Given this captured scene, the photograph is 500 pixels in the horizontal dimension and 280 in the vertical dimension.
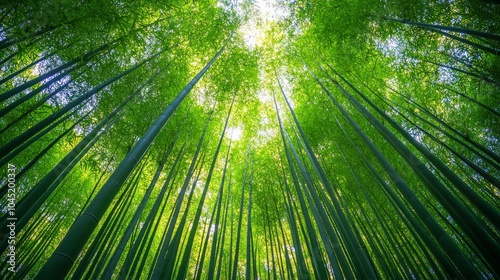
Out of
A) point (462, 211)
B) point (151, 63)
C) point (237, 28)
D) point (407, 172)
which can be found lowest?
point (462, 211)

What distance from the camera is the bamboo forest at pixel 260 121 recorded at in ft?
8.25

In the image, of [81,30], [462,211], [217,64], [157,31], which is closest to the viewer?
[462,211]

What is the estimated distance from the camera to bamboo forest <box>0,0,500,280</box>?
2516mm

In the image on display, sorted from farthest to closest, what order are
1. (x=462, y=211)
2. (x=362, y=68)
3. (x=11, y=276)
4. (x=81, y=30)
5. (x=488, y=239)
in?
(x=362, y=68), (x=11, y=276), (x=81, y=30), (x=462, y=211), (x=488, y=239)

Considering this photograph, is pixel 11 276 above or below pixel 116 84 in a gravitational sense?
below

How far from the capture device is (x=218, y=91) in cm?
511

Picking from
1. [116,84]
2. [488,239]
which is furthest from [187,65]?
[488,239]

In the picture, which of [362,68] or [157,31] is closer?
[157,31]

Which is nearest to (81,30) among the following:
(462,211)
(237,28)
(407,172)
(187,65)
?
(187,65)

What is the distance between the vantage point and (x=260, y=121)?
6344mm

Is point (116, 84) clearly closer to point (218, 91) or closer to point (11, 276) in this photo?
point (218, 91)

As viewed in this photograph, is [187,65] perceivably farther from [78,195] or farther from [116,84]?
[78,195]

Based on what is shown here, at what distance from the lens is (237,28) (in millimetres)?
5074

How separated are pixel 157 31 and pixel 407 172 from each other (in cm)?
464
